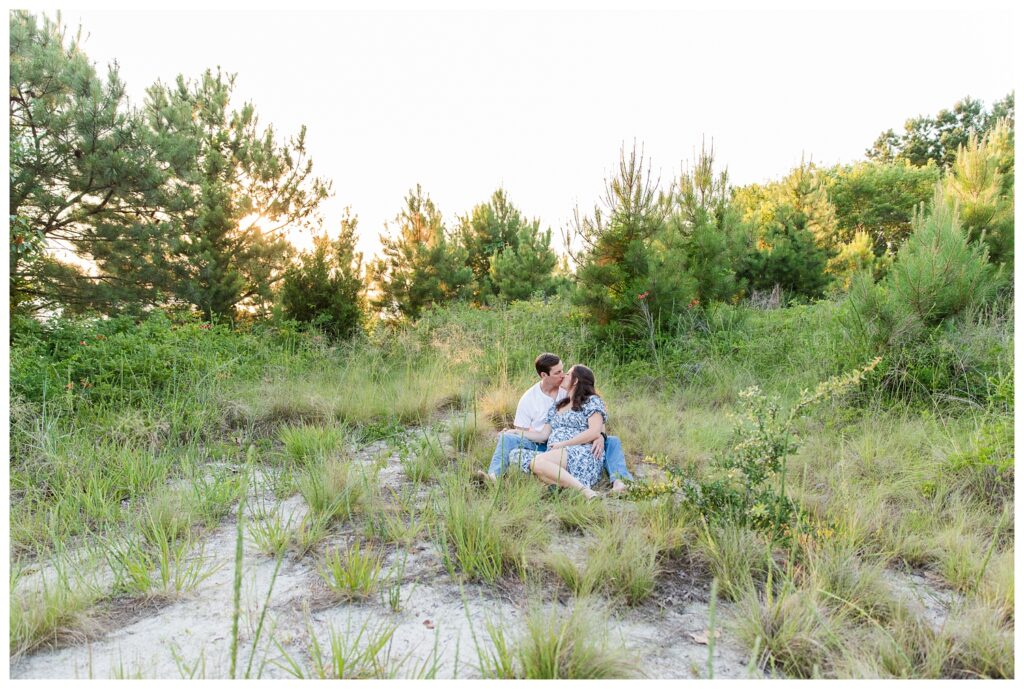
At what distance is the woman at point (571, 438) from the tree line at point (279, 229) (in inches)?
139

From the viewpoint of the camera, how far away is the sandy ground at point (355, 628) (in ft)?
7.23

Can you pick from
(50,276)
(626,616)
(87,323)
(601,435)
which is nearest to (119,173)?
(50,276)

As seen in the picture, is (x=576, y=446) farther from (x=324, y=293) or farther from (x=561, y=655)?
(x=324, y=293)

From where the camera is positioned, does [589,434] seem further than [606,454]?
No

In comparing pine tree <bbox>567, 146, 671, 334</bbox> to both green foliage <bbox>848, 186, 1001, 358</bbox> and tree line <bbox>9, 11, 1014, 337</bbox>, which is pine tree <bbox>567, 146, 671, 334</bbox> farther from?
green foliage <bbox>848, 186, 1001, 358</bbox>

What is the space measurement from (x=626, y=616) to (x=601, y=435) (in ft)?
5.69

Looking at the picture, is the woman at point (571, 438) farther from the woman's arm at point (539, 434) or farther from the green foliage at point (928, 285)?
the green foliage at point (928, 285)

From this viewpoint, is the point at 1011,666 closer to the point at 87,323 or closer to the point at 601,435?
the point at 601,435

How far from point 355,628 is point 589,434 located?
2119mm

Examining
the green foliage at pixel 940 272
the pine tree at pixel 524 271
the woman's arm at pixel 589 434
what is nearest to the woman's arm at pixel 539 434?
the woman's arm at pixel 589 434

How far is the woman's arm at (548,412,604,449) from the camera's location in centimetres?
412

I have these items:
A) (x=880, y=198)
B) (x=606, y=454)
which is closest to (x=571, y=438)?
(x=606, y=454)

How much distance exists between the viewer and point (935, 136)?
Result: 29.3 m

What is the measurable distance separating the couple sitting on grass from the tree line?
3.46 m
